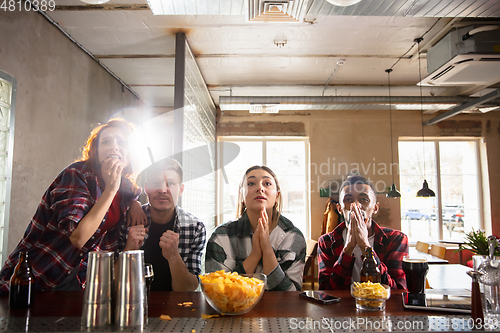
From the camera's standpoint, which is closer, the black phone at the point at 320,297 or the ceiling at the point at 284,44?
the black phone at the point at 320,297

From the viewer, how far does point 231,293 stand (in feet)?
4.30

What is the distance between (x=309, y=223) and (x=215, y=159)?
2.23 metres

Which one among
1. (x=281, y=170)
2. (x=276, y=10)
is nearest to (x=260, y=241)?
(x=276, y=10)

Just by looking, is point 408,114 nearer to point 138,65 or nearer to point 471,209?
point 471,209

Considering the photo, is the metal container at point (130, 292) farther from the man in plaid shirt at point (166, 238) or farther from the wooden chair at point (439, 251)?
the wooden chair at point (439, 251)

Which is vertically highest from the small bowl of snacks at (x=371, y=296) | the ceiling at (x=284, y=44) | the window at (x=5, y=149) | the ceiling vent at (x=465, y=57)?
the ceiling at (x=284, y=44)

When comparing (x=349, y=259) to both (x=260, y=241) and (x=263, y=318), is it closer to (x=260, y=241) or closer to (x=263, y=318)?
(x=260, y=241)

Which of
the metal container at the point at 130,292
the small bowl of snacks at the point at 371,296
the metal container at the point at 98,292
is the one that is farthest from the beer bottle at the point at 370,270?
the metal container at the point at 98,292

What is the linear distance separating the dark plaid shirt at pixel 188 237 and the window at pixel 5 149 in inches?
38.8

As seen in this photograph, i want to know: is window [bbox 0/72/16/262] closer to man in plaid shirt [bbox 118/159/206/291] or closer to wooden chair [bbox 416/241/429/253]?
man in plaid shirt [bbox 118/159/206/291]

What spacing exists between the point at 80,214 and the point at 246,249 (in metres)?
1.16

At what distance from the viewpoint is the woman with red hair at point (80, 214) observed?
7.25ft

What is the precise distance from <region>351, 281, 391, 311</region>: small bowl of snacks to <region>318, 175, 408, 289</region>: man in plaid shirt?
0.66 metres

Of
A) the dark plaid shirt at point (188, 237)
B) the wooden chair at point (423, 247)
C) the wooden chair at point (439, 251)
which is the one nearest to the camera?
the dark plaid shirt at point (188, 237)
